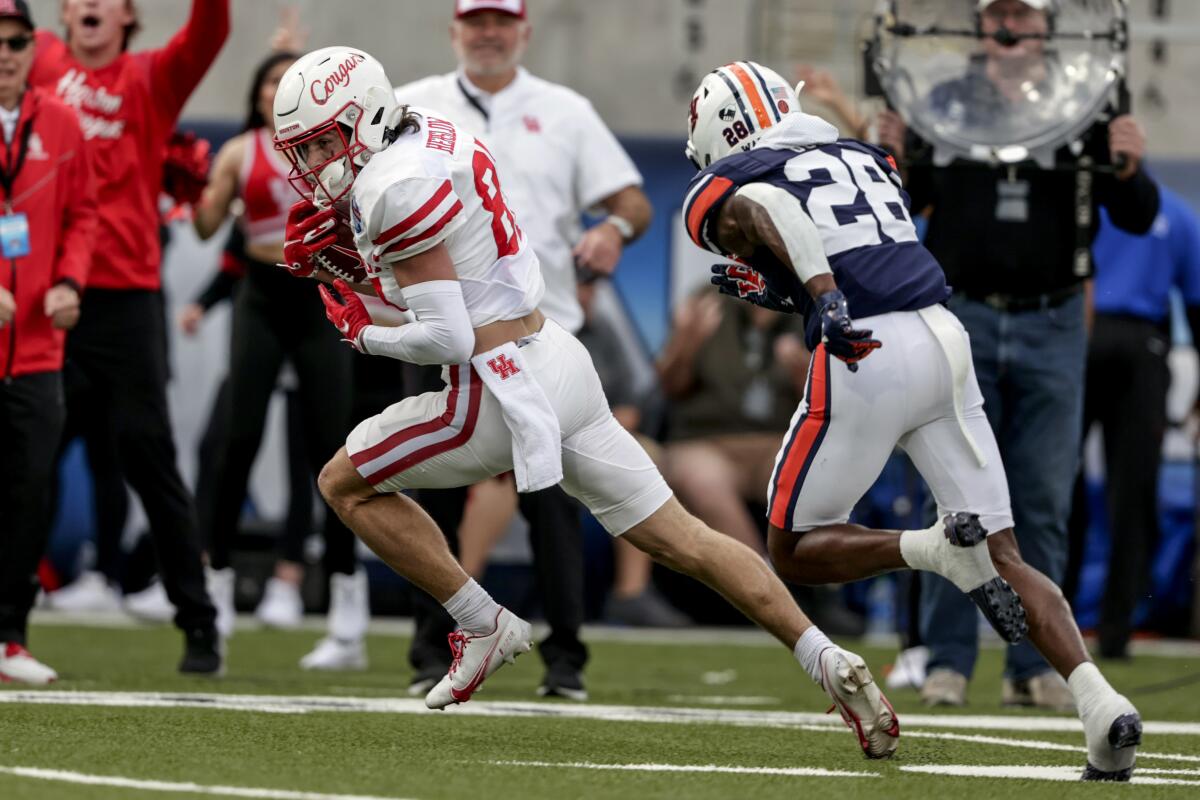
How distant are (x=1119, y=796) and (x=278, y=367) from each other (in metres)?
4.43

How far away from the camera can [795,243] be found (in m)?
5.23

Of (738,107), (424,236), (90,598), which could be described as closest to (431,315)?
(424,236)

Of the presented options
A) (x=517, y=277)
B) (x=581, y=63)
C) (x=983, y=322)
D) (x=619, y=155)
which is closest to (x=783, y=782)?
(x=517, y=277)

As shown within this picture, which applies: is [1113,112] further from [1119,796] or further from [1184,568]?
[1184,568]

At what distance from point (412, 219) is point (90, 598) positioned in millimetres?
6484

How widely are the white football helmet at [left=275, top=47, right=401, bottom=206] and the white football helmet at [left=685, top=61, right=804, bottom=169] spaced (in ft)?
2.56

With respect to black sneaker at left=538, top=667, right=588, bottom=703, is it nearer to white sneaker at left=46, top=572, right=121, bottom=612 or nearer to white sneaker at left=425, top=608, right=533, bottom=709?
white sneaker at left=425, top=608, right=533, bottom=709

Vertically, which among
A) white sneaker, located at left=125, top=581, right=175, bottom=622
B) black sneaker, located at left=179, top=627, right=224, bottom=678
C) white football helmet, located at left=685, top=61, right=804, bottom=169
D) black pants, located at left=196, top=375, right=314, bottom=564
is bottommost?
white sneaker, located at left=125, top=581, right=175, bottom=622

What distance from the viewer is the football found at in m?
5.64

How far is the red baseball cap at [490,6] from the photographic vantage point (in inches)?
293

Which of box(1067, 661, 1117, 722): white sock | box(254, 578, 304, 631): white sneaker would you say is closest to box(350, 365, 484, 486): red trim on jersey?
box(1067, 661, 1117, 722): white sock

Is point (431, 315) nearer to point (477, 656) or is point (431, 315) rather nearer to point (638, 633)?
point (477, 656)

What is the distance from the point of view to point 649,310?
1198 centimetres

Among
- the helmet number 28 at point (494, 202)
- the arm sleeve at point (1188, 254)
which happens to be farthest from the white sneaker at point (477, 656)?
the arm sleeve at point (1188, 254)
